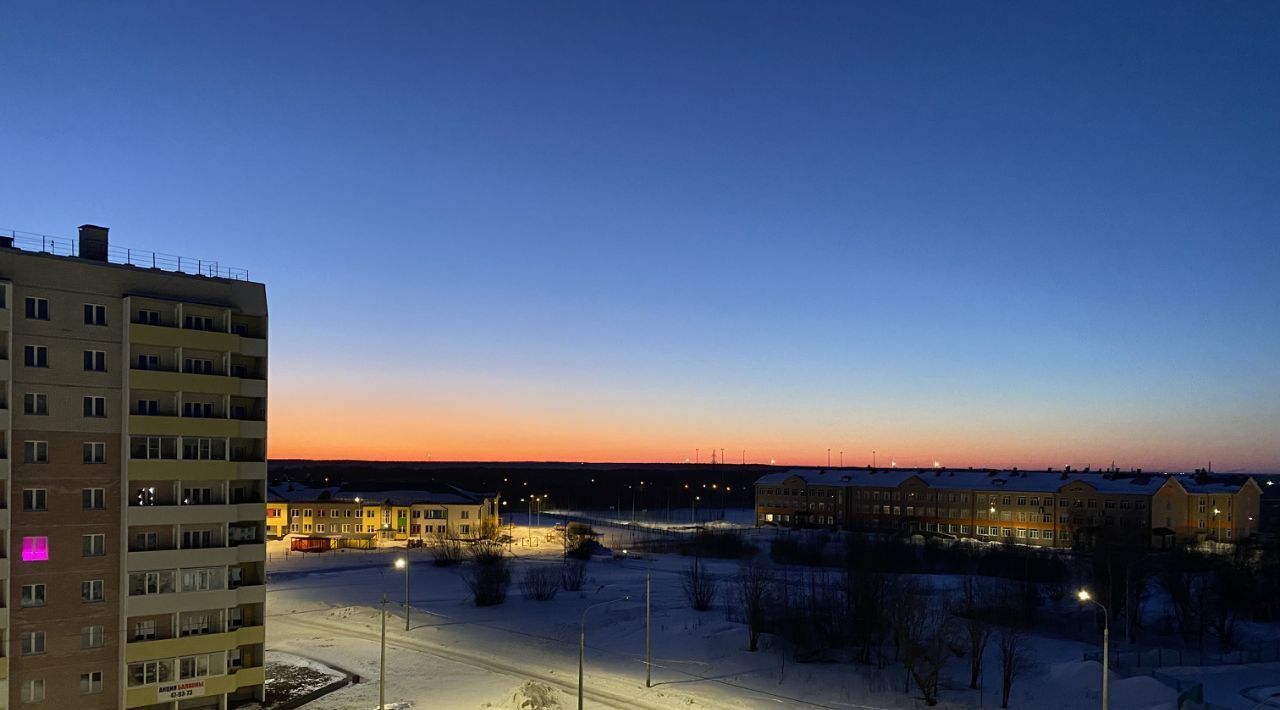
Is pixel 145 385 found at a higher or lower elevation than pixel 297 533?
higher

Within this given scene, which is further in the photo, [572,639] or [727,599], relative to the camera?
[727,599]

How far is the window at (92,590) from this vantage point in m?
41.8

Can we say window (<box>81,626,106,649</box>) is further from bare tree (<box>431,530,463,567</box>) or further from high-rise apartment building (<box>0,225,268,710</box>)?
bare tree (<box>431,530,463,567</box>)

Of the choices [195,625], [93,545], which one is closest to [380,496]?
[195,625]

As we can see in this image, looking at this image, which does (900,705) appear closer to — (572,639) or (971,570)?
(572,639)

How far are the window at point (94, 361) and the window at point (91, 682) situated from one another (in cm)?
1392

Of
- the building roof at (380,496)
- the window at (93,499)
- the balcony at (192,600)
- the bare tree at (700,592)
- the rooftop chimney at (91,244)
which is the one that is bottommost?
the bare tree at (700,592)

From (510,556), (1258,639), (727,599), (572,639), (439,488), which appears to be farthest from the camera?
(439,488)

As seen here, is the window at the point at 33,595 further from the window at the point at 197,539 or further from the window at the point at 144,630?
the window at the point at 197,539

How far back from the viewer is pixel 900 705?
48.9m

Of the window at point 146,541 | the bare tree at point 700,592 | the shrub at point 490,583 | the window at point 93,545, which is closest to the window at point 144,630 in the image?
the window at point 146,541

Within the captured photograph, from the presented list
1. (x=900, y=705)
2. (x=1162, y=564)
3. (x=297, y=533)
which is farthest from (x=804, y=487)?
(x=900, y=705)

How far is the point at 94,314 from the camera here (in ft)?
142

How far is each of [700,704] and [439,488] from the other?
9485cm
